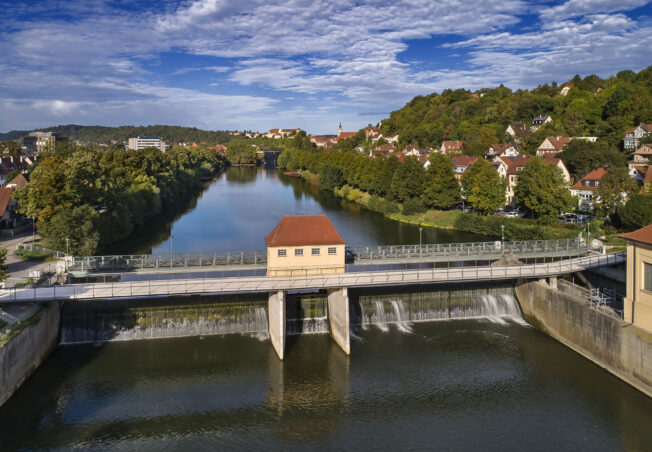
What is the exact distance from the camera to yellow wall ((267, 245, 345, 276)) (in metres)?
29.7

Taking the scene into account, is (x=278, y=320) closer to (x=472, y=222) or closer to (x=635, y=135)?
(x=472, y=222)

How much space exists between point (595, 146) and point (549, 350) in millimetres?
51282

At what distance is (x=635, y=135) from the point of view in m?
76.6

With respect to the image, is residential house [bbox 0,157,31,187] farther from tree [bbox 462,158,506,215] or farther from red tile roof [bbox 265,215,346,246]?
tree [bbox 462,158,506,215]

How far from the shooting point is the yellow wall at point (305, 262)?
97.5 feet

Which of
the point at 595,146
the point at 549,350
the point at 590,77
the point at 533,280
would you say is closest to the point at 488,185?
the point at 595,146

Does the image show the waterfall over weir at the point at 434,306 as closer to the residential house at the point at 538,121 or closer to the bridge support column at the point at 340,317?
the bridge support column at the point at 340,317

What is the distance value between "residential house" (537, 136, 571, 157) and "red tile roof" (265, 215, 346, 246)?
64770 mm

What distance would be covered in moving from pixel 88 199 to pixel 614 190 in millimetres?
49697

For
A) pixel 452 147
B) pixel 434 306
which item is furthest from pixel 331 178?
pixel 434 306

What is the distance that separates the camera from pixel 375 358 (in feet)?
89.6

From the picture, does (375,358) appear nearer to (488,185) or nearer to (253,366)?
(253,366)

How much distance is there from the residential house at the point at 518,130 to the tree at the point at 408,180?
4094cm

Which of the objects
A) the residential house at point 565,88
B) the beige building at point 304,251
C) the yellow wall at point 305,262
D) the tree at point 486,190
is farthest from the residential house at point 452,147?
the yellow wall at point 305,262
